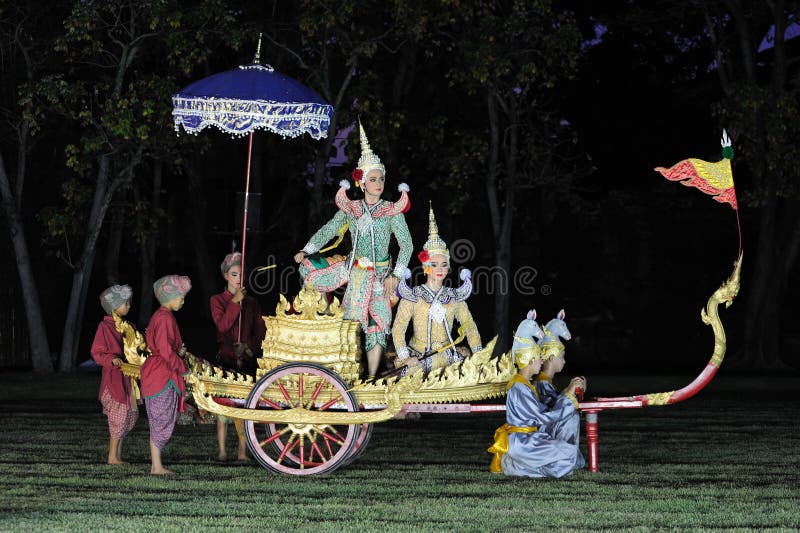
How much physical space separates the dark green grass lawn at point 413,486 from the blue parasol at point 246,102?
2.28 m

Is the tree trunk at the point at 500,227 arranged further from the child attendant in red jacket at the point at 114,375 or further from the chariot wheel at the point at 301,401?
the chariot wheel at the point at 301,401

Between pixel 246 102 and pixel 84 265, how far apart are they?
8.43 metres

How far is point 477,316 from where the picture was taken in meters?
25.6

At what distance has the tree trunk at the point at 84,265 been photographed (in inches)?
691

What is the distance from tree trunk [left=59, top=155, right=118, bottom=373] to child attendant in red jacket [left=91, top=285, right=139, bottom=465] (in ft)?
26.9

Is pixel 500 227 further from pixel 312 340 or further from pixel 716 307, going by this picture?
pixel 716 307

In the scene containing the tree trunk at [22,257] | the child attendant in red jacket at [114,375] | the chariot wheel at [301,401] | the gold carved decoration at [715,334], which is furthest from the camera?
the tree trunk at [22,257]

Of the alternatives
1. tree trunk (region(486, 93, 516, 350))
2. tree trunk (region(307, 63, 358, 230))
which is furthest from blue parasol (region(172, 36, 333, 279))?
tree trunk (region(486, 93, 516, 350))

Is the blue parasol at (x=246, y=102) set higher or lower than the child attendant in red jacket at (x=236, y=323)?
Result: higher

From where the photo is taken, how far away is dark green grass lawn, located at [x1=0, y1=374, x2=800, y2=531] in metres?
7.04

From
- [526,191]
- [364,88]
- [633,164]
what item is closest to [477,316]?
[526,191]

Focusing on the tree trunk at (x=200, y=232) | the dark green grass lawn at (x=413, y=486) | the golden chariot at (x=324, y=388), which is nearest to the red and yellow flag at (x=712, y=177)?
the golden chariot at (x=324, y=388)

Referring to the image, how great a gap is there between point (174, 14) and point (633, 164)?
34.8 feet

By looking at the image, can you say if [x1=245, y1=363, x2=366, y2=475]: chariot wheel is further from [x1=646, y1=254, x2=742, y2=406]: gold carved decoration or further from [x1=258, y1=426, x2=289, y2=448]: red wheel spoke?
[x1=646, y1=254, x2=742, y2=406]: gold carved decoration
